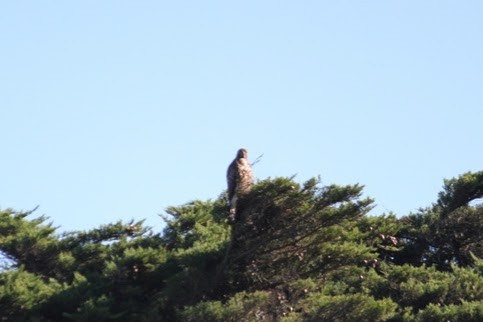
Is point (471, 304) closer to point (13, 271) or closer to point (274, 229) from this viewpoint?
point (274, 229)

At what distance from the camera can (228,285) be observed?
20.1 m

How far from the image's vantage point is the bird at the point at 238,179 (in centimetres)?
1936

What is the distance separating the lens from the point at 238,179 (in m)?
20.1

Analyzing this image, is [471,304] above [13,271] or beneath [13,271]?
beneath

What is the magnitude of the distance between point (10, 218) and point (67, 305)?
4.84 meters

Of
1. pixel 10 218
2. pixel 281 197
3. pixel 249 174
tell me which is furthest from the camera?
pixel 10 218

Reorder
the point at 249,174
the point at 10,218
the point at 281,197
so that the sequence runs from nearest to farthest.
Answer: the point at 281,197 < the point at 249,174 < the point at 10,218

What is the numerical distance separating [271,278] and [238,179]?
130 centimetres

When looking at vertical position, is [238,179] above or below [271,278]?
above

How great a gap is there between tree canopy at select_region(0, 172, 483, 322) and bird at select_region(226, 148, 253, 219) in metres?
0.11

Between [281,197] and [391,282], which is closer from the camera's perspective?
[281,197]

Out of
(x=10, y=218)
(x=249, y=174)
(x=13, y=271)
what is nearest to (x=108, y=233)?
(x=10, y=218)

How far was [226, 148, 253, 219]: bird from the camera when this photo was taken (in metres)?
19.4

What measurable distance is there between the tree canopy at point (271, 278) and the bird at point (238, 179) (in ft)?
0.37
